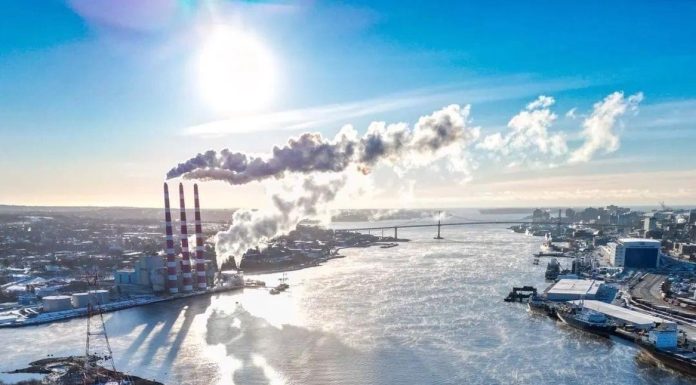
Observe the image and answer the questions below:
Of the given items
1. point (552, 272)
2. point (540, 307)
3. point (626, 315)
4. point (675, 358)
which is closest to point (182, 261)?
point (540, 307)

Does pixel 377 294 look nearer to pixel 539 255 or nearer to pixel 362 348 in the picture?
pixel 362 348

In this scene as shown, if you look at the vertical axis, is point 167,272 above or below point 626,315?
above

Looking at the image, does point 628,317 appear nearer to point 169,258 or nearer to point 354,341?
point 354,341

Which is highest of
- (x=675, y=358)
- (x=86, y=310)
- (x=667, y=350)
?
(x=86, y=310)

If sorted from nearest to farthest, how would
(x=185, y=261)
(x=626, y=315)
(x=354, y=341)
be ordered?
1. (x=354, y=341)
2. (x=626, y=315)
3. (x=185, y=261)

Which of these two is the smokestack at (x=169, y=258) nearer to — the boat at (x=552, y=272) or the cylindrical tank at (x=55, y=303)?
the cylindrical tank at (x=55, y=303)

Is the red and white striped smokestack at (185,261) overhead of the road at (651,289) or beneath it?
overhead

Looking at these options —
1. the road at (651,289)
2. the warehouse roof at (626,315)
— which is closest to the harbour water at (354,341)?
the warehouse roof at (626,315)

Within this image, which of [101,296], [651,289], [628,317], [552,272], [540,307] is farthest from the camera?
[552,272]
